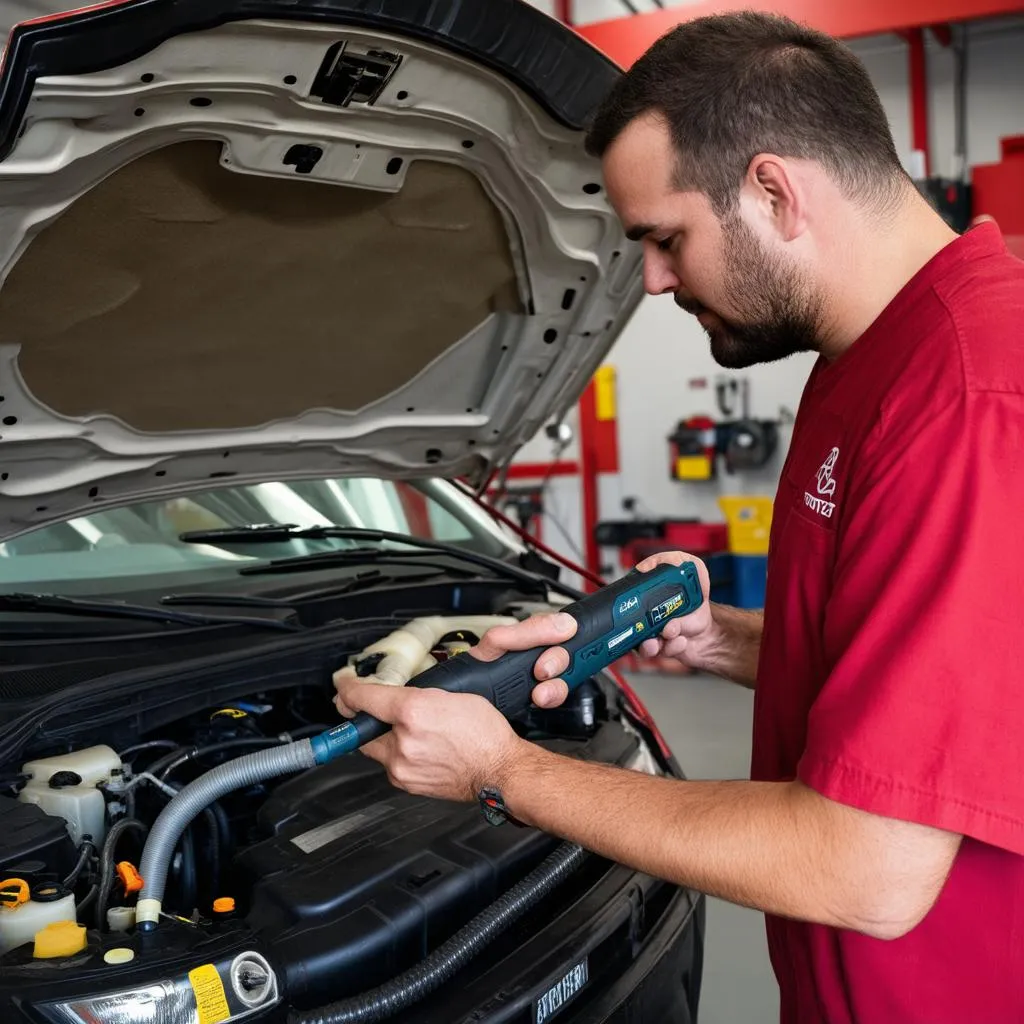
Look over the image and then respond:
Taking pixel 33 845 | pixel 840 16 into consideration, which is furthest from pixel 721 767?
pixel 840 16

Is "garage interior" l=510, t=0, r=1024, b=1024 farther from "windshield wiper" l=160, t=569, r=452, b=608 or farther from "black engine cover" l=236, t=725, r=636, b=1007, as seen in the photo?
"black engine cover" l=236, t=725, r=636, b=1007

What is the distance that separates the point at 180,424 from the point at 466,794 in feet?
4.03

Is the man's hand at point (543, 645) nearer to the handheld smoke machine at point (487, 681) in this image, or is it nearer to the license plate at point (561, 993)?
the handheld smoke machine at point (487, 681)

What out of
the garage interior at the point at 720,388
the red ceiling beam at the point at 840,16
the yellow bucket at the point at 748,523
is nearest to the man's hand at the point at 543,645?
the garage interior at the point at 720,388

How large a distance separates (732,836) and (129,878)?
771mm

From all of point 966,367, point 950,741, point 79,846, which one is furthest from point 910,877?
point 79,846

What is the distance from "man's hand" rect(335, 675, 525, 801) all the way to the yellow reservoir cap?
1.27ft

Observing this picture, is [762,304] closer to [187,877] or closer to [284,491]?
[187,877]

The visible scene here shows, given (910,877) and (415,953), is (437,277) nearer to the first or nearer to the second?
(415,953)

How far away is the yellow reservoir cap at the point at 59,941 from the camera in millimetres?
1130

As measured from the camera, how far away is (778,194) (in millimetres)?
1116

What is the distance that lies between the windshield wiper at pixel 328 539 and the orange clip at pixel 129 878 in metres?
0.93

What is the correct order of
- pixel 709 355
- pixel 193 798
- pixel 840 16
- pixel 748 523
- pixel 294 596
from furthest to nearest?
1. pixel 709 355
2. pixel 748 523
3. pixel 840 16
4. pixel 294 596
5. pixel 193 798

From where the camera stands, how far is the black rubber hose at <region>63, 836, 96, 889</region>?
129 cm
